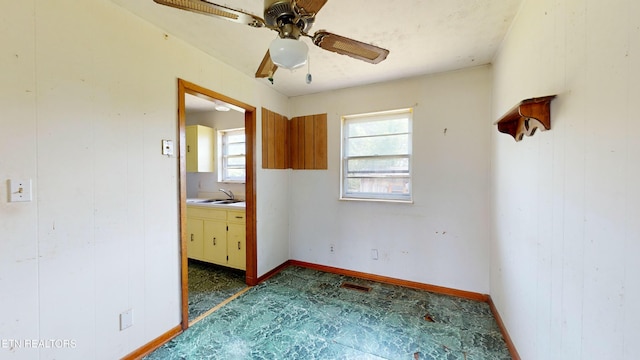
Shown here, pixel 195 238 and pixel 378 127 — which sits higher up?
pixel 378 127

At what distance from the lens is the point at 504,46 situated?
194cm

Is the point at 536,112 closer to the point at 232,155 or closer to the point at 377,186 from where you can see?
the point at 377,186

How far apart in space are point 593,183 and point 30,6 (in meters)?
2.68

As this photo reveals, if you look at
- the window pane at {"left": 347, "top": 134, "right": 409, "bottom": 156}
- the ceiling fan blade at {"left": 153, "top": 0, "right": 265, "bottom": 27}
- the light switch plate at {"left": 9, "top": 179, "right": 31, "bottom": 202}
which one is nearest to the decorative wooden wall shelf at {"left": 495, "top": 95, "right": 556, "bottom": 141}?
the ceiling fan blade at {"left": 153, "top": 0, "right": 265, "bottom": 27}

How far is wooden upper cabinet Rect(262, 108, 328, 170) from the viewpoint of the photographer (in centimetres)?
304

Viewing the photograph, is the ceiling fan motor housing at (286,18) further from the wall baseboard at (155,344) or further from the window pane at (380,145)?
the wall baseboard at (155,344)

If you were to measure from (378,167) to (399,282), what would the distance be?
1386mm

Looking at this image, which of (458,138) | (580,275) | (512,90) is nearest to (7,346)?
(580,275)

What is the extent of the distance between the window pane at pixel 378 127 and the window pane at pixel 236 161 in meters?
1.87

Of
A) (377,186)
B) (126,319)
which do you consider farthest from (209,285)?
(377,186)

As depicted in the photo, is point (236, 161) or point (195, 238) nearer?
point (195, 238)

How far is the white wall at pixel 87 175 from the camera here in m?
1.18

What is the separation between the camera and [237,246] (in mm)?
3039

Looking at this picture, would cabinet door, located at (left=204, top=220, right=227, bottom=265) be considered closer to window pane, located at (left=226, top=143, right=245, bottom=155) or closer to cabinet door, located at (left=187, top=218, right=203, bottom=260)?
cabinet door, located at (left=187, top=218, right=203, bottom=260)
